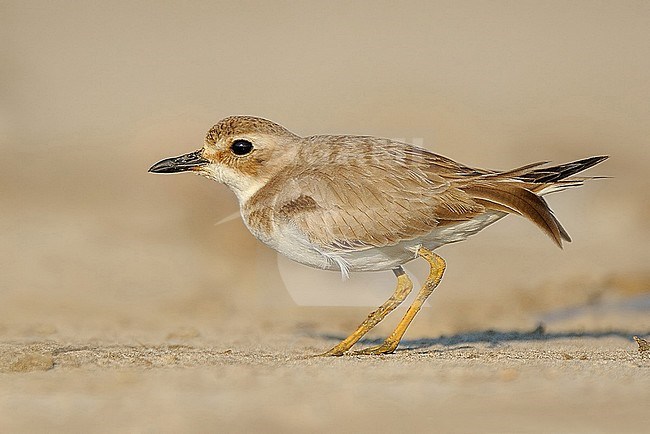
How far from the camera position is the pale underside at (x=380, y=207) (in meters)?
6.03

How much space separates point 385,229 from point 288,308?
3259 mm

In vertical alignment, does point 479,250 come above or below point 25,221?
below

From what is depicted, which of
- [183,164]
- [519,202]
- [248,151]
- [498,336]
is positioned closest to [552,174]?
[519,202]

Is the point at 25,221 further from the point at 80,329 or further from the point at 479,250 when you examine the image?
the point at 479,250

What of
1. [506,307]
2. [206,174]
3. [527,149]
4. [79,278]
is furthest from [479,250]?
[206,174]

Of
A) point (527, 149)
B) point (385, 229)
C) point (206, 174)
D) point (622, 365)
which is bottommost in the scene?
point (622, 365)

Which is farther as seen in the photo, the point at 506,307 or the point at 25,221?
the point at 25,221

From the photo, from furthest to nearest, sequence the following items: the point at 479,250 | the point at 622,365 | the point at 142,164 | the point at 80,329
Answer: the point at 142,164 < the point at 479,250 < the point at 80,329 < the point at 622,365

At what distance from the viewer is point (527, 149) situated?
12.6m

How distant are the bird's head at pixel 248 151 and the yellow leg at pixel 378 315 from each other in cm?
91

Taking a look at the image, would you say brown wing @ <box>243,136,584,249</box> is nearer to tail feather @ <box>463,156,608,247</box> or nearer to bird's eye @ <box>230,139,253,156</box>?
tail feather @ <box>463,156,608,247</box>

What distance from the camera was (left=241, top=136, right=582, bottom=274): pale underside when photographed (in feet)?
19.8

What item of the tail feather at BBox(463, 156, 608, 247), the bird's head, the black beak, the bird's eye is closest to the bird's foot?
the tail feather at BBox(463, 156, 608, 247)

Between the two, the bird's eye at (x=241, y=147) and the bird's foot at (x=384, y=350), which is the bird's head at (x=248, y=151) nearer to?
the bird's eye at (x=241, y=147)
